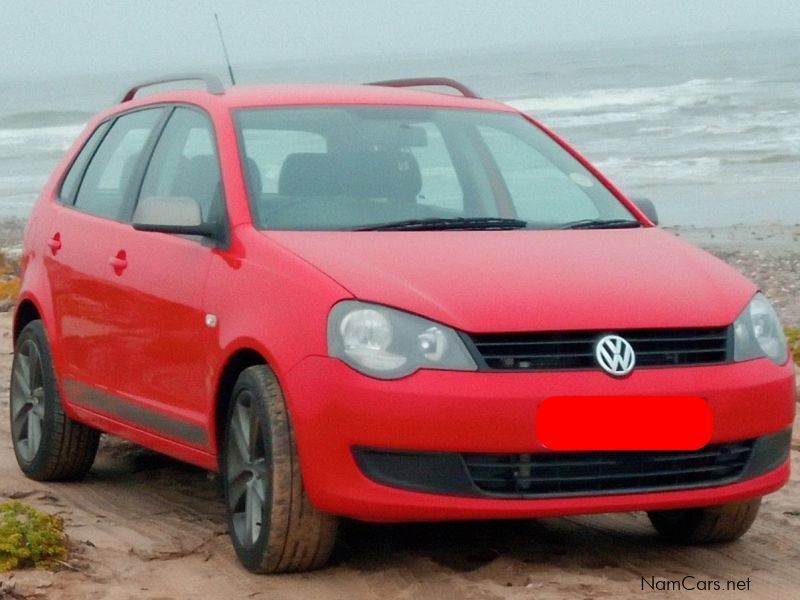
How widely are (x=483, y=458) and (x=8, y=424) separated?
4.10m

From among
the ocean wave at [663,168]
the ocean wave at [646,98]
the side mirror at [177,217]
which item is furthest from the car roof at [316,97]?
the ocean wave at [646,98]

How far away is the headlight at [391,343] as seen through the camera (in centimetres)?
424

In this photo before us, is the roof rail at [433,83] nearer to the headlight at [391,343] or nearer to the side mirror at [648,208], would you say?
the side mirror at [648,208]

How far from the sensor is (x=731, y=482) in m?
4.54

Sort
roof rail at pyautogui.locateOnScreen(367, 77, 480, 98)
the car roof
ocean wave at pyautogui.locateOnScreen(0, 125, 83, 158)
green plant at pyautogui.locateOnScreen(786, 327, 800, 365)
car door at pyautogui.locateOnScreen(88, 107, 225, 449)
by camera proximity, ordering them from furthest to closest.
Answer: ocean wave at pyautogui.locateOnScreen(0, 125, 83, 158), green plant at pyautogui.locateOnScreen(786, 327, 800, 365), roof rail at pyautogui.locateOnScreen(367, 77, 480, 98), the car roof, car door at pyautogui.locateOnScreen(88, 107, 225, 449)

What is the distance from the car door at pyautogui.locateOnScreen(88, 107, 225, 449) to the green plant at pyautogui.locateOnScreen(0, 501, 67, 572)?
547 mm

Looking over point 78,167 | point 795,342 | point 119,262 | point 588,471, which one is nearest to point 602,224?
point 588,471

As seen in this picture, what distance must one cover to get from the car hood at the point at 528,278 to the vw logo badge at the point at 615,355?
4 centimetres

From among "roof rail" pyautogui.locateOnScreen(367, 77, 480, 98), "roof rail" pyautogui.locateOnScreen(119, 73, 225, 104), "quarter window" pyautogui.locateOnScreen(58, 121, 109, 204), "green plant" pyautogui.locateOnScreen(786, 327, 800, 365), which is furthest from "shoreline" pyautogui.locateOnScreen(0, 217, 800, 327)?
"roof rail" pyautogui.locateOnScreen(119, 73, 225, 104)

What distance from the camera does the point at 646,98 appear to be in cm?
5325

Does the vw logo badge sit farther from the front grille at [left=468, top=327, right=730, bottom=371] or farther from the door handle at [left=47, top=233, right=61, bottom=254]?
the door handle at [left=47, top=233, right=61, bottom=254]

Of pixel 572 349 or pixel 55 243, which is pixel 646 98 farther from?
pixel 572 349

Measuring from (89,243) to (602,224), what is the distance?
6.48 ft

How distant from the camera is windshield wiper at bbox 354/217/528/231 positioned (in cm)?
507
